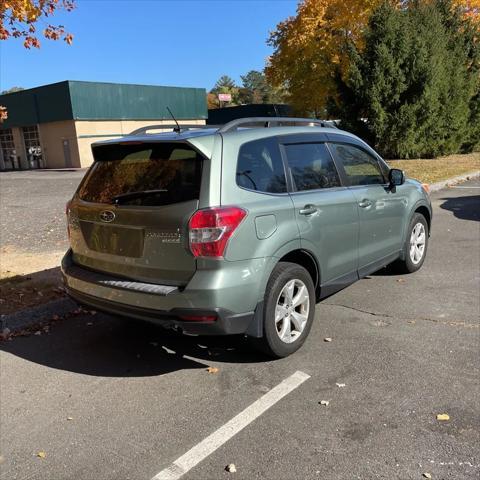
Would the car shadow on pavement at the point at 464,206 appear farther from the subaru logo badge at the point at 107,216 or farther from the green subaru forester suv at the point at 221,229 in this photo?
the subaru logo badge at the point at 107,216

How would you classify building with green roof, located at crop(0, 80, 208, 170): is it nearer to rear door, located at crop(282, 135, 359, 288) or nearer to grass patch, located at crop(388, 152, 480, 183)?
grass patch, located at crop(388, 152, 480, 183)

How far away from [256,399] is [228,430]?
1.33 ft

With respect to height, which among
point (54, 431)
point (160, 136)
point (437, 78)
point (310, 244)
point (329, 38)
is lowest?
point (54, 431)

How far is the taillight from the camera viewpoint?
136 inches

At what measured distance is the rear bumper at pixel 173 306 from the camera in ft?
11.4

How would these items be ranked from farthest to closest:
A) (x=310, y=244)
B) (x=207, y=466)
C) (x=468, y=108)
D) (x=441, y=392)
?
(x=468, y=108) → (x=310, y=244) → (x=441, y=392) → (x=207, y=466)

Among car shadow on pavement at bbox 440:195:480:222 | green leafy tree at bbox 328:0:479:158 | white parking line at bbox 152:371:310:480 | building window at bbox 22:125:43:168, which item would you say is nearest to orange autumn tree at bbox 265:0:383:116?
green leafy tree at bbox 328:0:479:158

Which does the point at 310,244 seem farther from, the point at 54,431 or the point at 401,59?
the point at 401,59

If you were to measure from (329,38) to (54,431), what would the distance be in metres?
30.3

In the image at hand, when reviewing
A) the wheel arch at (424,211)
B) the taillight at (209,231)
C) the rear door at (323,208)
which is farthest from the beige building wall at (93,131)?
the taillight at (209,231)

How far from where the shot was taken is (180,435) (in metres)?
3.15

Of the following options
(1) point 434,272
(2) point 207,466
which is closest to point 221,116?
(1) point 434,272

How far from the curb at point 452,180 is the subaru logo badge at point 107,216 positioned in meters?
11.3

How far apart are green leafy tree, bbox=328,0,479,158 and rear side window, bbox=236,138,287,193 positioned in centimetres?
1670
